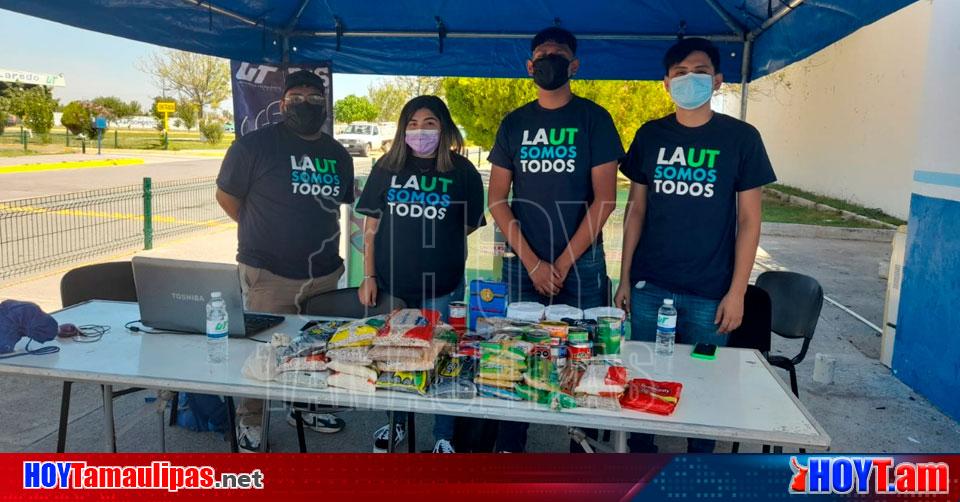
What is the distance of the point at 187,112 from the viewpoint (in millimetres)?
36844

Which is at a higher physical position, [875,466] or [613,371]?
[613,371]

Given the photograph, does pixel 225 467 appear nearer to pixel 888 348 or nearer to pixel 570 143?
pixel 570 143

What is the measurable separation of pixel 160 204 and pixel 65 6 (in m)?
9.36

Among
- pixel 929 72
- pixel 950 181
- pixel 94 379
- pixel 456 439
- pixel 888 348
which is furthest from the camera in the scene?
pixel 888 348

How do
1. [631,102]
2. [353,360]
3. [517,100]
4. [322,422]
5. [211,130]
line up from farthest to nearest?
1. [211,130]
2. [631,102]
3. [517,100]
4. [322,422]
5. [353,360]

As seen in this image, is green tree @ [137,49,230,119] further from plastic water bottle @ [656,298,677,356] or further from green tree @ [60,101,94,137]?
plastic water bottle @ [656,298,677,356]

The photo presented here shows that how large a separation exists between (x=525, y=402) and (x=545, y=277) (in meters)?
0.95

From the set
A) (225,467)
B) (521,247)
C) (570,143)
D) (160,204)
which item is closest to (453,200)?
(521,247)

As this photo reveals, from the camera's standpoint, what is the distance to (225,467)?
2383 millimetres

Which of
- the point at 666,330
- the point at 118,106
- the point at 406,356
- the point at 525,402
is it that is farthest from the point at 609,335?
the point at 118,106

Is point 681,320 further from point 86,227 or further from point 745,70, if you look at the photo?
point 86,227

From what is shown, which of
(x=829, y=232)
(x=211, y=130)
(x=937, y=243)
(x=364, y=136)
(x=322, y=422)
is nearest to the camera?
(x=322, y=422)

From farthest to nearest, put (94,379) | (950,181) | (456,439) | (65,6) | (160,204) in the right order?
(160,204) → (950,181) → (65,6) → (456,439) → (94,379)

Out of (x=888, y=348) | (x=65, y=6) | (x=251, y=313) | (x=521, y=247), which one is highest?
(x=65, y=6)
